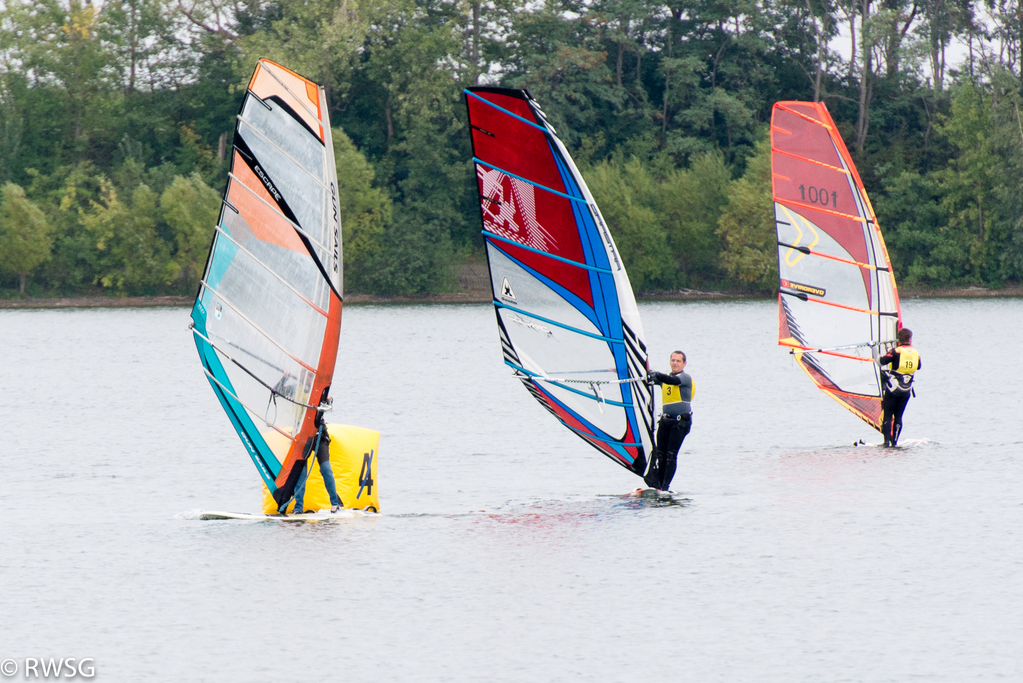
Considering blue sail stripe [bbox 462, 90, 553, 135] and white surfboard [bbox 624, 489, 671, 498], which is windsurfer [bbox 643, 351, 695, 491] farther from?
blue sail stripe [bbox 462, 90, 553, 135]

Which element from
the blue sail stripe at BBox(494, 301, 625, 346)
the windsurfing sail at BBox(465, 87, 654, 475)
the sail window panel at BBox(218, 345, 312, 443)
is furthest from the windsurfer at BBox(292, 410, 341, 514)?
the blue sail stripe at BBox(494, 301, 625, 346)

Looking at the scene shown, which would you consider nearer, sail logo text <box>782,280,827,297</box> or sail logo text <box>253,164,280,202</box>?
sail logo text <box>253,164,280,202</box>

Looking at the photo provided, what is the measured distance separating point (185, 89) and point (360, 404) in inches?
1770

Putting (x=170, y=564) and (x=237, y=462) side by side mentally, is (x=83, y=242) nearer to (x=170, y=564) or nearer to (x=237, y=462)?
(x=237, y=462)

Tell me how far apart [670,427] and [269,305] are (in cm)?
410

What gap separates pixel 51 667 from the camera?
30.4 ft

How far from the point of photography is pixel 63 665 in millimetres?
9289

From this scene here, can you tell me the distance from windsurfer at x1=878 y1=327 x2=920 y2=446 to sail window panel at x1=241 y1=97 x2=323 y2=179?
7.42 meters

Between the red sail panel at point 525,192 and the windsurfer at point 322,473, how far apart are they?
274cm

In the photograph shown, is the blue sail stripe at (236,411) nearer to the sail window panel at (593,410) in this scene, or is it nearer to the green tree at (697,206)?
the sail window panel at (593,410)

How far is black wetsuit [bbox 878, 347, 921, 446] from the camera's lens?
16.0 m

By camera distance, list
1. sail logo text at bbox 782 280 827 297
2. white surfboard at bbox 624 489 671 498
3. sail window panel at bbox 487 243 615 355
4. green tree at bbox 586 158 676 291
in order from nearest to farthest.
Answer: sail window panel at bbox 487 243 615 355, white surfboard at bbox 624 489 671 498, sail logo text at bbox 782 280 827 297, green tree at bbox 586 158 676 291

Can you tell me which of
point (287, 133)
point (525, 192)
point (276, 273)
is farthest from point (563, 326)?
point (287, 133)

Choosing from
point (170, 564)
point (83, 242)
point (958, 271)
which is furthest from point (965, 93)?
point (170, 564)
